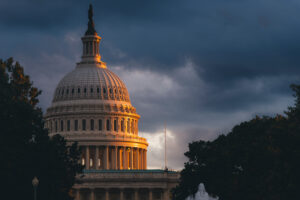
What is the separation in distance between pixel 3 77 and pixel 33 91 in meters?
6.63

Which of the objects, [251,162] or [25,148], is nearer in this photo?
[25,148]

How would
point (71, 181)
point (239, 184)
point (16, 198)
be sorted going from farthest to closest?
point (239, 184)
point (71, 181)
point (16, 198)

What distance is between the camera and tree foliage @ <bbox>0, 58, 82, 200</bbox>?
444 feet

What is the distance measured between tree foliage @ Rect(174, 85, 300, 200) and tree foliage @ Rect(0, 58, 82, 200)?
25.4 metres

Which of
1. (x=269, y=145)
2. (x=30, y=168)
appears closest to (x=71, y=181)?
(x=30, y=168)

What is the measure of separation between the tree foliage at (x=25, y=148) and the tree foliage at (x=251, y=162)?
2541 centimetres

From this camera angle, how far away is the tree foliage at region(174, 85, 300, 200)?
13425cm

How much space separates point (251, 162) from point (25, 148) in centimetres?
3549

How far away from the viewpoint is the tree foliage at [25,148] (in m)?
135

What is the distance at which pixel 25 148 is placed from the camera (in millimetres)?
139500

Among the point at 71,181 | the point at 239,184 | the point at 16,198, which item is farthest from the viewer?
the point at 239,184

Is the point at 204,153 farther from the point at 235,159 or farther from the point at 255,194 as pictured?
the point at 255,194

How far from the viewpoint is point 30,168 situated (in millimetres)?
139500

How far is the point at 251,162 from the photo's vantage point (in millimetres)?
160250
